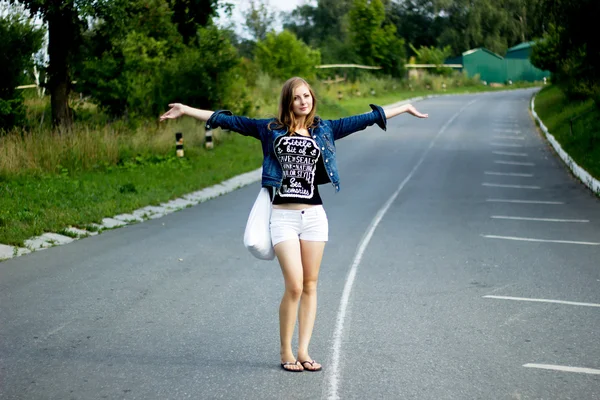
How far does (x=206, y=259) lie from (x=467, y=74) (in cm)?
7550

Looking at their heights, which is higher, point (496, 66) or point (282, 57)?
point (282, 57)

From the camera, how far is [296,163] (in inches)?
240

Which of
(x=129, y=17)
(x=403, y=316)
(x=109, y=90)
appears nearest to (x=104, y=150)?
(x=129, y=17)

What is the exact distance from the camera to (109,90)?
27.1 m

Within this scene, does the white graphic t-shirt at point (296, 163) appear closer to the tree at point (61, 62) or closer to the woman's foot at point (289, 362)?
the woman's foot at point (289, 362)

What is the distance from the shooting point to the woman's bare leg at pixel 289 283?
6070mm

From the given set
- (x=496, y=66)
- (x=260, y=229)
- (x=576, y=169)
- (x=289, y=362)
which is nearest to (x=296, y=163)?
(x=260, y=229)

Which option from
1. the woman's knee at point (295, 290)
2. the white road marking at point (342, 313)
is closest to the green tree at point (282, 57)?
the white road marking at point (342, 313)

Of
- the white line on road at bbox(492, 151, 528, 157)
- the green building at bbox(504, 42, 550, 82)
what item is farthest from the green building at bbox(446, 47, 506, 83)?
the white line on road at bbox(492, 151, 528, 157)

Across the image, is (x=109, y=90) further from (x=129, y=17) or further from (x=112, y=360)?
(x=112, y=360)

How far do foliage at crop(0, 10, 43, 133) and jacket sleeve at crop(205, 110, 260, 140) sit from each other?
17269 mm

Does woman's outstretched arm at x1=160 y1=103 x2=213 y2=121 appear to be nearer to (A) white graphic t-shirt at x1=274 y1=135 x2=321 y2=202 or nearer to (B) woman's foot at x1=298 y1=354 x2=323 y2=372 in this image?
(A) white graphic t-shirt at x1=274 y1=135 x2=321 y2=202

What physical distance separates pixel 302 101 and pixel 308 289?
1.29 m

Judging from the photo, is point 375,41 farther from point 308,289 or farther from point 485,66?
point 308,289
